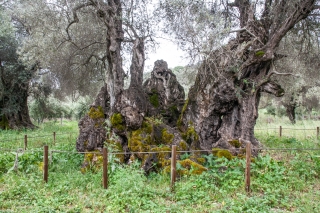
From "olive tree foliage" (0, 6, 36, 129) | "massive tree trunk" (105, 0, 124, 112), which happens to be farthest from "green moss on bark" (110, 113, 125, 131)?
"olive tree foliage" (0, 6, 36, 129)

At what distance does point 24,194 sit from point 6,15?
13269 mm

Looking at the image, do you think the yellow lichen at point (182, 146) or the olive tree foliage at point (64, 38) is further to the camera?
the olive tree foliage at point (64, 38)

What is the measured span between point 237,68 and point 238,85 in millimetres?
681

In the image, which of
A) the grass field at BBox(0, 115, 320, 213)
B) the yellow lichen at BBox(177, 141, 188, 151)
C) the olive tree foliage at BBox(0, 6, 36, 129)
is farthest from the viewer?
the olive tree foliage at BBox(0, 6, 36, 129)

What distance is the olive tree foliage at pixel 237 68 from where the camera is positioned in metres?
8.05

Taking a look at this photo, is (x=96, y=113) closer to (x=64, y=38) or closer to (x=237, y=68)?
(x=64, y=38)

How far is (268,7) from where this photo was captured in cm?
875

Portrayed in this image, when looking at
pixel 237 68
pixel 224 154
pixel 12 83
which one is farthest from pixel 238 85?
pixel 12 83

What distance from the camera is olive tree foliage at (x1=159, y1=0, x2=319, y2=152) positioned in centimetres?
805

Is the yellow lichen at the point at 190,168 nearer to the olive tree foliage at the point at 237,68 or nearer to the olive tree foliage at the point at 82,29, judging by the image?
the olive tree foliage at the point at 237,68

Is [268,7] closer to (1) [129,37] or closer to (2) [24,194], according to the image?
(1) [129,37]

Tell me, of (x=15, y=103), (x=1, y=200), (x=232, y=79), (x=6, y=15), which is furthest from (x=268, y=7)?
(x=15, y=103)

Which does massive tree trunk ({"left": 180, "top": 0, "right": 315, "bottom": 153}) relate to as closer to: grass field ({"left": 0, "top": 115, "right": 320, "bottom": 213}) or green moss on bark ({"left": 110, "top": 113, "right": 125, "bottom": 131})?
grass field ({"left": 0, "top": 115, "right": 320, "bottom": 213})

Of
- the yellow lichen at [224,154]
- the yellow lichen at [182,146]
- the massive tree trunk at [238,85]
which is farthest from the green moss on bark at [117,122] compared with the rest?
the yellow lichen at [224,154]
